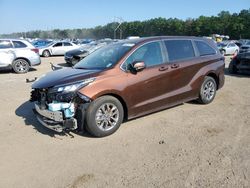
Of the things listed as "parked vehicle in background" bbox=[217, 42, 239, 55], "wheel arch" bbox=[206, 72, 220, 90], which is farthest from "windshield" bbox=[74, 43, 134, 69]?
"parked vehicle in background" bbox=[217, 42, 239, 55]

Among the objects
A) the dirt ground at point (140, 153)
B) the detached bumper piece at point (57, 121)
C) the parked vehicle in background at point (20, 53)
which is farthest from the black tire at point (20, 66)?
the detached bumper piece at point (57, 121)

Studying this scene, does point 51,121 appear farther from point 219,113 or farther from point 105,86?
point 219,113

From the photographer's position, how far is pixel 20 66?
14.5m

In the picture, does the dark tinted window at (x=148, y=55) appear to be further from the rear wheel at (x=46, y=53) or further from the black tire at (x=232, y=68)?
the rear wheel at (x=46, y=53)

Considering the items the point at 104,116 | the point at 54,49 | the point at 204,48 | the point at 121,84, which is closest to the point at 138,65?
the point at 121,84

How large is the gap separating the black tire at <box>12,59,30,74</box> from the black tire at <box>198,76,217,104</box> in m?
9.94

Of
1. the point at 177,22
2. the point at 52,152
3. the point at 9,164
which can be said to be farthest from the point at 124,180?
the point at 177,22

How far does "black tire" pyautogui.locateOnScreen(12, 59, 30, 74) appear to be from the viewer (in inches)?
565

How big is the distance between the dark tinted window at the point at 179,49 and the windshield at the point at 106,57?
95cm

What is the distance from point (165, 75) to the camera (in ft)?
20.5

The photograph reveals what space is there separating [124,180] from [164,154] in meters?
0.98

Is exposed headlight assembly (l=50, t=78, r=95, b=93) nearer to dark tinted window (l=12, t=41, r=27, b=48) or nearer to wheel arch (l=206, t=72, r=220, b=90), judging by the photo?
wheel arch (l=206, t=72, r=220, b=90)

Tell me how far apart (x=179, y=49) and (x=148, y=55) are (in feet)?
3.40

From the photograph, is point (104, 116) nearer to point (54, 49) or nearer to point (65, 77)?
point (65, 77)
